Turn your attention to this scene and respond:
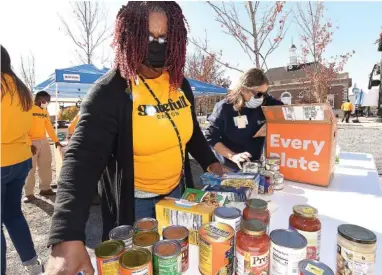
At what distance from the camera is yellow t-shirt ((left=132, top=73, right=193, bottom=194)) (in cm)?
107

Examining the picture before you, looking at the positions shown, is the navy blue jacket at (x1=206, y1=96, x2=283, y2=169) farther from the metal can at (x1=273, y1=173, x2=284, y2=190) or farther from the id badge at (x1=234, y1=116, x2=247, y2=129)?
the metal can at (x1=273, y1=173, x2=284, y2=190)

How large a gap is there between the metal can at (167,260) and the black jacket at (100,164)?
23 centimetres

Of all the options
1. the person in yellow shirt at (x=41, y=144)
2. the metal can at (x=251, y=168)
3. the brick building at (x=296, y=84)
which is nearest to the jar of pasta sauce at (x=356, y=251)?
the metal can at (x=251, y=168)

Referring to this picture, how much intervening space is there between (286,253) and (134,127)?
0.73 meters

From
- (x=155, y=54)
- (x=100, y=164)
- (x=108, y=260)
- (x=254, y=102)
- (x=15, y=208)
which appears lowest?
(x=15, y=208)

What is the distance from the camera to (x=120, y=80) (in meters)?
1.05

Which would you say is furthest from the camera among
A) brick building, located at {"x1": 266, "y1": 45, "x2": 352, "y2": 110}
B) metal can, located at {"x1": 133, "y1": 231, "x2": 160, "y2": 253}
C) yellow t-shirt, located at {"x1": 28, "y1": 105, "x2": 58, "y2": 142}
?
brick building, located at {"x1": 266, "y1": 45, "x2": 352, "y2": 110}

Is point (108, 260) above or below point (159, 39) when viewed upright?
below

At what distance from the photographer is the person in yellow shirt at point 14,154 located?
1690mm

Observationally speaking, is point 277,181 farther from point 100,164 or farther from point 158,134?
point 100,164

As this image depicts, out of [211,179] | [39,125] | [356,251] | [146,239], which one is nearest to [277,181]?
[211,179]

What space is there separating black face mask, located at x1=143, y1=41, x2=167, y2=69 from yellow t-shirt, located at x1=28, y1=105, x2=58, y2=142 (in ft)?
10.9

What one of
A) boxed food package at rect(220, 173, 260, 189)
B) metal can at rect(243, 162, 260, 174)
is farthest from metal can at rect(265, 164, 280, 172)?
boxed food package at rect(220, 173, 260, 189)

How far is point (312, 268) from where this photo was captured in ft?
1.94
